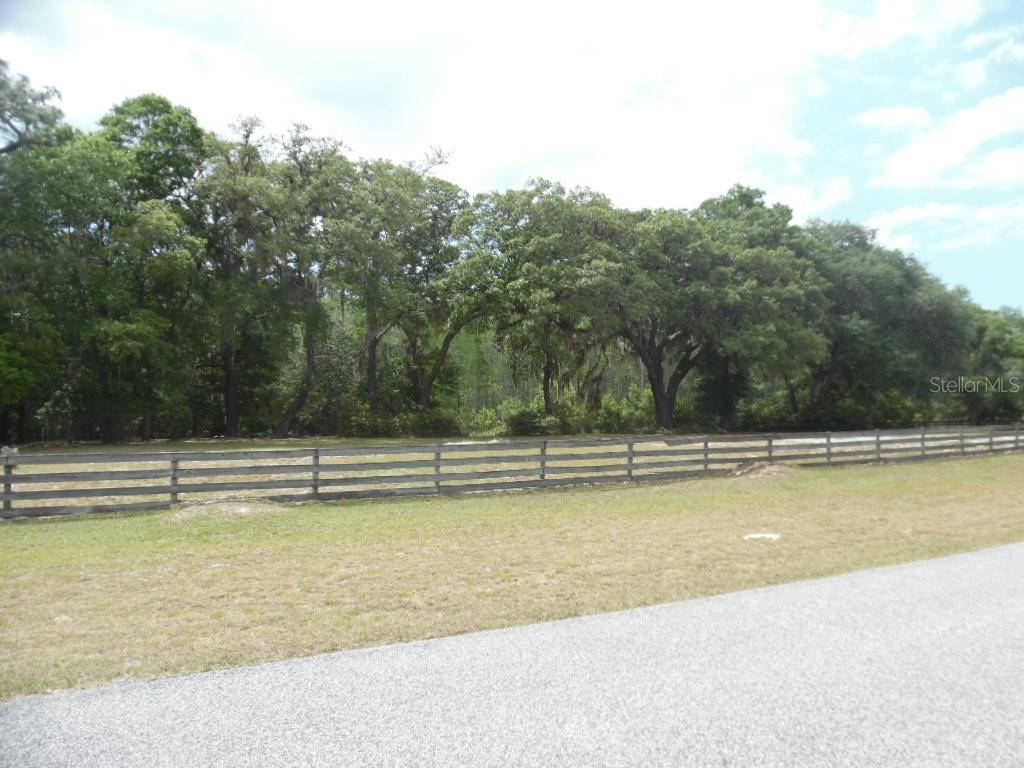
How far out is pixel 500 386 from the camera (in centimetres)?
5719

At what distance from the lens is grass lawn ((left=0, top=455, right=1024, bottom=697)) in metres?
4.81

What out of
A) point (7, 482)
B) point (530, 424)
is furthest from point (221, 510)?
point (530, 424)

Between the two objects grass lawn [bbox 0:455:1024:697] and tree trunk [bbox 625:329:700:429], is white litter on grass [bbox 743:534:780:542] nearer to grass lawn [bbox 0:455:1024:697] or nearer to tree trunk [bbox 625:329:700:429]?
grass lawn [bbox 0:455:1024:697]

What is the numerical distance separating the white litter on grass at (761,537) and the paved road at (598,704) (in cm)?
353

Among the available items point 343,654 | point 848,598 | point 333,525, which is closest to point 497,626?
point 343,654

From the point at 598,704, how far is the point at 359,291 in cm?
2840

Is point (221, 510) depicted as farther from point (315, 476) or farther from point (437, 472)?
point (437, 472)

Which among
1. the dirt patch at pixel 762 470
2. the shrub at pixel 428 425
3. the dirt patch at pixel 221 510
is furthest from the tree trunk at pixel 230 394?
the dirt patch at pixel 762 470

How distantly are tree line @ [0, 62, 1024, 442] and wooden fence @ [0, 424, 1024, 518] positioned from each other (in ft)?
34.6

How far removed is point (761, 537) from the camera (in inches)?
346

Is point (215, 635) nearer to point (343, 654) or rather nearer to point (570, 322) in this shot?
point (343, 654)

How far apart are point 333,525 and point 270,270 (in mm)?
23408

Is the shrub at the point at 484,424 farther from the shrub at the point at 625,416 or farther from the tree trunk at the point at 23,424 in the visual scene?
the tree trunk at the point at 23,424

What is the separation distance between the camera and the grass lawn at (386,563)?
4.81 m
